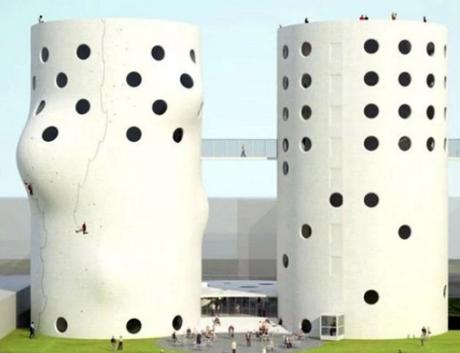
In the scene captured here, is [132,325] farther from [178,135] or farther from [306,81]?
[306,81]

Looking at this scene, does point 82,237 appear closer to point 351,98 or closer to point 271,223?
point 351,98

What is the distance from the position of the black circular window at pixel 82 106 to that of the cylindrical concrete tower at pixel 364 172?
702 centimetres

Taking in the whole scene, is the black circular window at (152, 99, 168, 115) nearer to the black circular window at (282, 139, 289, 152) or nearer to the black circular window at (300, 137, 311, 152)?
the black circular window at (282, 139, 289, 152)

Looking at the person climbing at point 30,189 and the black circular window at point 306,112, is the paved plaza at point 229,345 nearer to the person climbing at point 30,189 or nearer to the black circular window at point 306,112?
the person climbing at point 30,189

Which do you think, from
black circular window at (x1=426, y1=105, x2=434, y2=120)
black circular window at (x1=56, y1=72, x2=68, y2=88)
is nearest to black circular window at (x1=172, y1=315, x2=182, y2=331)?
black circular window at (x1=56, y1=72, x2=68, y2=88)

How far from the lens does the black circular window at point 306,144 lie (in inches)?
2027

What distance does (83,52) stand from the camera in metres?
50.5

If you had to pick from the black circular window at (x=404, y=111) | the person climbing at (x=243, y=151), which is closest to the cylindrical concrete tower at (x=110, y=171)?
the person climbing at (x=243, y=151)

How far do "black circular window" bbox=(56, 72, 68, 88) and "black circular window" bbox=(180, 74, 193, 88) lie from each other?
155 inches

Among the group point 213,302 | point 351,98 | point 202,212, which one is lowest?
point 213,302

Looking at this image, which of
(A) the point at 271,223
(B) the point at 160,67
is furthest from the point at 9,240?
(B) the point at 160,67

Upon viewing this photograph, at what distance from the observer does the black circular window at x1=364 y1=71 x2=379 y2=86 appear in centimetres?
5084

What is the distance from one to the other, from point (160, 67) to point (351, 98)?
654cm

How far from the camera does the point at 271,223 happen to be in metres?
70.6
